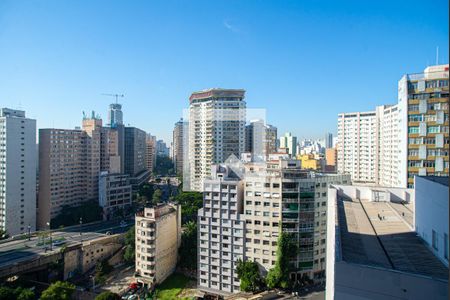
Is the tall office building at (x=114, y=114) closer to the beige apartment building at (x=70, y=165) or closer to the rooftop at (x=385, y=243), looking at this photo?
the beige apartment building at (x=70, y=165)

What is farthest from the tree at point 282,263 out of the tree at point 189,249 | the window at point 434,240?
the window at point 434,240

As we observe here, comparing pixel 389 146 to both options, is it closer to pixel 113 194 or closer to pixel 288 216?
pixel 288 216

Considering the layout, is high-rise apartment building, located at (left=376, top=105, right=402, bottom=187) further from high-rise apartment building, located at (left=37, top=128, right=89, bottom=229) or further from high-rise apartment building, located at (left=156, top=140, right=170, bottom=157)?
high-rise apartment building, located at (left=156, top=140, right=170, bottom=157)

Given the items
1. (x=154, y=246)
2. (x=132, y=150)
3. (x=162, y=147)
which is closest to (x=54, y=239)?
(x=154, y=246)

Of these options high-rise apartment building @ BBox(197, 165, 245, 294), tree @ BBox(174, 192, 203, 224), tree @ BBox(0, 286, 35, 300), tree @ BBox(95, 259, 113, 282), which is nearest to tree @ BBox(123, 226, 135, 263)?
tree @ BBox(95, 259, 113, 282)

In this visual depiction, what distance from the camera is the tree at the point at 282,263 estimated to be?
7.06m

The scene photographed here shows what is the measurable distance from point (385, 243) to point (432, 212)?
0.53 metres

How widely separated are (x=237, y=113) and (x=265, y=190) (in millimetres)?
8540

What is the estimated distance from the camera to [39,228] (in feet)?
43.7

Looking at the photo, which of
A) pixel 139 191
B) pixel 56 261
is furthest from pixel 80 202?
pixel 56 261

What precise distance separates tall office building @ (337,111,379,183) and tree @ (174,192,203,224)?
8276mm

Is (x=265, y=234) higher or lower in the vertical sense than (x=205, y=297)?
higher

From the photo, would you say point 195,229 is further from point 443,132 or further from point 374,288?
point 374,288

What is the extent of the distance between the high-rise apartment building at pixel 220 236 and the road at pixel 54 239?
4.96 meters
